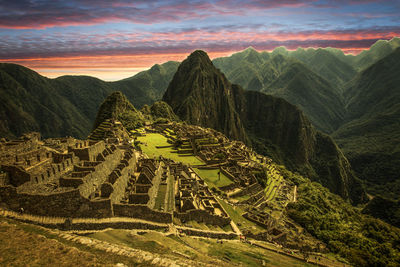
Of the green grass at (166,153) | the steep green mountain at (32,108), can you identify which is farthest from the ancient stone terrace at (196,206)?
the steep green mountain at (32,108)

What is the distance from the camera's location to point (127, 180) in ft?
83.1

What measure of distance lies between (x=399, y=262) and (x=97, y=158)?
4821cm

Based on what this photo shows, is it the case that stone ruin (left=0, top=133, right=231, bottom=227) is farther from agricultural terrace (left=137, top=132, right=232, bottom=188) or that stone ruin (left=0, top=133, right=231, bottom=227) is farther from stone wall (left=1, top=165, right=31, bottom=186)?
agricultural terrace (left=137, top=132, right=232, bottom=188)

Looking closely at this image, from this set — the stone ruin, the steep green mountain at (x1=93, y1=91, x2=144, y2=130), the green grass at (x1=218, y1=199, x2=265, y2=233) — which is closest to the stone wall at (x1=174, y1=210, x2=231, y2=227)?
the stone ruin

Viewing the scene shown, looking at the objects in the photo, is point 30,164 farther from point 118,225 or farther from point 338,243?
point 338,243

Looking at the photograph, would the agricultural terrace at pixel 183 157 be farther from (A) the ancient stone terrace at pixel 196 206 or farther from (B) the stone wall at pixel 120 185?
(B) the stone wall at pixel 120 185

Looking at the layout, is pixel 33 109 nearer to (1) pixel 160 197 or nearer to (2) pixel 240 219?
(1) pixel 160 197

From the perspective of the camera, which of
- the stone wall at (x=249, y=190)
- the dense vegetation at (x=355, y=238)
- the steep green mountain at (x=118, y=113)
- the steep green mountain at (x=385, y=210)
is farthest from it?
the steep green mountain at (x=118, y=113)

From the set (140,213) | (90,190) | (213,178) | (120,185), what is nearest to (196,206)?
(140,213)

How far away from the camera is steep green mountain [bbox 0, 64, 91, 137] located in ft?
428

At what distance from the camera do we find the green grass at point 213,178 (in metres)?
41.3

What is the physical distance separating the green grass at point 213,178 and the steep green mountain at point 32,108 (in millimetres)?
117937

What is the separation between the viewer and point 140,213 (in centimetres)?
2061

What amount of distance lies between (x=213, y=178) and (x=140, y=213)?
24.4 meters
